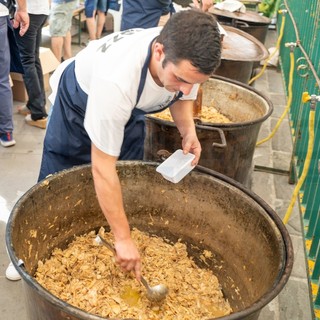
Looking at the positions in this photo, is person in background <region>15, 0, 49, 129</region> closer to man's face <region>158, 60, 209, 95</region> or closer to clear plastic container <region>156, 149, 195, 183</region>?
clear plastic container <region>156, 149, 195, 183</region>

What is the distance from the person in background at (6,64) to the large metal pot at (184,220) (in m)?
2.11

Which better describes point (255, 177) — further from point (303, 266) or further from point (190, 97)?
point (190, 97)

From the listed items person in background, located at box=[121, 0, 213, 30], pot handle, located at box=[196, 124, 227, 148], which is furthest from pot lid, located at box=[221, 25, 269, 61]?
pot handle, located at box=[196, 124, 227, 148]

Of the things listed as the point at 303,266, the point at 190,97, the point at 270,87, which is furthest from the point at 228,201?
the point at 270,87

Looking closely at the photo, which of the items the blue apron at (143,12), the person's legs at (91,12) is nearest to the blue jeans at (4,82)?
the blue apron at (143,12)

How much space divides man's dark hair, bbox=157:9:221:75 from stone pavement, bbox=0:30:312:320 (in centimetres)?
195

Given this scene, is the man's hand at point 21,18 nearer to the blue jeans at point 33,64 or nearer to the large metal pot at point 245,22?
the blue jeans at point 33,64

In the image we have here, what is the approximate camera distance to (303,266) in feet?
11.0

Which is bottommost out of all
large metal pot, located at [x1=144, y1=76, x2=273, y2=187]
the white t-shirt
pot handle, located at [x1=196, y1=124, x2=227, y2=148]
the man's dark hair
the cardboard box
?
the cardboard box

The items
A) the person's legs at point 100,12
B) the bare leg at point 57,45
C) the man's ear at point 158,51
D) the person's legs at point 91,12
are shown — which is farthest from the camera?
the person's legs at point 100,12

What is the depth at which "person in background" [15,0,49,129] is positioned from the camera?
14.1ft

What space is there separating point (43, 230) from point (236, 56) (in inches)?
106

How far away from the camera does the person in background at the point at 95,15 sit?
7.03 m

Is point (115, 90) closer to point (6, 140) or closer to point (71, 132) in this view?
point (71, 132)
